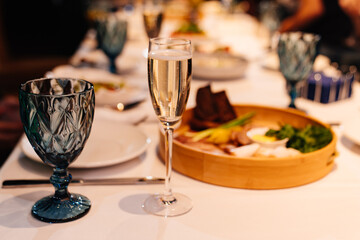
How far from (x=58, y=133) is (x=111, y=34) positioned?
1.18 m

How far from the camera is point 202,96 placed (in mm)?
1183

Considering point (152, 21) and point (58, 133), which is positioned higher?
point (152, 21)

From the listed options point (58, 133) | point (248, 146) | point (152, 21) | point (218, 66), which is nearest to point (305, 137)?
point (248, 146)

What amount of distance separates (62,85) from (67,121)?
147 mm

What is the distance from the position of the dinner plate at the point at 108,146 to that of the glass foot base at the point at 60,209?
0.40 ft

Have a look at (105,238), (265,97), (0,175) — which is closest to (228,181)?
(105,238)

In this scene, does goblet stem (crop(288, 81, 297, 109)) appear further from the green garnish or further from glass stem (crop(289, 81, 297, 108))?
Answer: the green garnish

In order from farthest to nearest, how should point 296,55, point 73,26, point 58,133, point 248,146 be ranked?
1. point 73,26
2. point 296,55
3. point 248,146
4. point 58,133

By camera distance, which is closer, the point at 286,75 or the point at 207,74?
the point at 286,75

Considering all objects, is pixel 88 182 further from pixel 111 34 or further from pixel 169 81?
pixel 111 34

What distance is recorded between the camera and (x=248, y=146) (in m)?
0.98

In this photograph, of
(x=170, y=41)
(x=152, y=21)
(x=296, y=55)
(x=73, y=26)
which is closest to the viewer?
(x=170, y=41)

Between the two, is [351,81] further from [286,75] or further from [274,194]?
[274,194]

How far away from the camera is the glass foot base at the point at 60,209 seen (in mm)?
770
